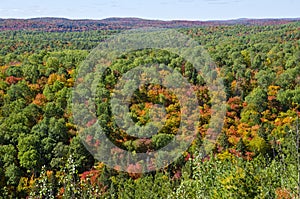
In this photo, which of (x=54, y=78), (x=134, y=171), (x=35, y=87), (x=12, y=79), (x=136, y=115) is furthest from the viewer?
(x=12, y=79)

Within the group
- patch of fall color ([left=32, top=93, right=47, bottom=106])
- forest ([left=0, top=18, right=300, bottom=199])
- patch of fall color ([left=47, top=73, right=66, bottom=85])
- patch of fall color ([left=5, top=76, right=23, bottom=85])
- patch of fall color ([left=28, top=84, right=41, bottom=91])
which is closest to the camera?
forest ([left=0, top=18, right=300, bottom=199])

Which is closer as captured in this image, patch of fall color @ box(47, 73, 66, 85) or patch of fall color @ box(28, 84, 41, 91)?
patch of fall color @ box(28, 84, 41, 91)

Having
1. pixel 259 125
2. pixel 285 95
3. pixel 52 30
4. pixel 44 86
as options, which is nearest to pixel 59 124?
pixel 44 86

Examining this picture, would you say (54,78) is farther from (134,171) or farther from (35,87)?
(134,171)

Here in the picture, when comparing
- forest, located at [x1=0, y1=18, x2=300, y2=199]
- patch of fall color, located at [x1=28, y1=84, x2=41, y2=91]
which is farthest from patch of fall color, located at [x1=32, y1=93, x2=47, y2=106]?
patch of fall color, located at [x1=28, y1=84, x2=41, y2=91]

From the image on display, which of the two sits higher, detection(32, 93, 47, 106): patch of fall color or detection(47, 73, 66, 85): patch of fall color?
detection(47, 73, 66, 85): patch of fall color

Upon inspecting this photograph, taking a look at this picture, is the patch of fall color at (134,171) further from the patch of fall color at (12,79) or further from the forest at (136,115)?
the patch of fall color at (12,79)

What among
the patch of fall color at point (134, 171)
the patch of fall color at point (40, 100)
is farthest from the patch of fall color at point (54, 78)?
the patch of fall color at point (134, 171)

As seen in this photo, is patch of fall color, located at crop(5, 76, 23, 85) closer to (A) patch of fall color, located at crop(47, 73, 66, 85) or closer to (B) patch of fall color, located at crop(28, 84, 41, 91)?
(B) patch of fall color, located at crop(28, 84, 41, 91)

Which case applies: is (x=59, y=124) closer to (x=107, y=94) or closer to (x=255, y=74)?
(x=107, y=94)

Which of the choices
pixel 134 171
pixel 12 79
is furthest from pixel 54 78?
pixel 134 171

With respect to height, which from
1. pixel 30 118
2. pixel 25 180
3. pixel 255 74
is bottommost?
pixel 25 180
